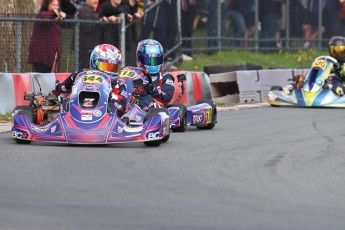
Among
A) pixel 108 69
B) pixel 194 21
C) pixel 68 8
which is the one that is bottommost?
pixel 108 69

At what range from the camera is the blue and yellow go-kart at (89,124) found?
10.9 meters

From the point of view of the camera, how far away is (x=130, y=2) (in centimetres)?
1923

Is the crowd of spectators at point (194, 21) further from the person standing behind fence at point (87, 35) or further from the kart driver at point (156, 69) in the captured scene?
the kart driver at point (156, 69)

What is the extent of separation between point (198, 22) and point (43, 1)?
6544 millimetres

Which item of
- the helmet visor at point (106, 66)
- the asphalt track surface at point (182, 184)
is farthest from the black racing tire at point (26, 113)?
the helmet visor at point (106, 66)

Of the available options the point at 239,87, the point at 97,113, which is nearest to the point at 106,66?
the point at 97,113

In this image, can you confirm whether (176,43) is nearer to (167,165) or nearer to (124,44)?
(124,44)

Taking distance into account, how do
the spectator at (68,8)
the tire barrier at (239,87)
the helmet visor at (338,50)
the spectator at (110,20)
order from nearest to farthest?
the spectator at (68,8), the spectator at (110,20), the tire barrier at (239,87), the helmet visor at (338,50)

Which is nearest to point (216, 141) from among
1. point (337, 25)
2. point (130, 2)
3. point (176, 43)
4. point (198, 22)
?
point (130, 2)

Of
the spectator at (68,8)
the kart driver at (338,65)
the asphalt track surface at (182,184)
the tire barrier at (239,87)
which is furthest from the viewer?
the tire barrier at (239,87)

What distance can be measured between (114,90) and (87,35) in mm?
5848

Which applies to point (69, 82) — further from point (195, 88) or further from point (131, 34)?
point (131, 34)

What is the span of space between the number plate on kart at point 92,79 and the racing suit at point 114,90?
0.86 ft

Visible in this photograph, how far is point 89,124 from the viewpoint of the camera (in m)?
10.9
